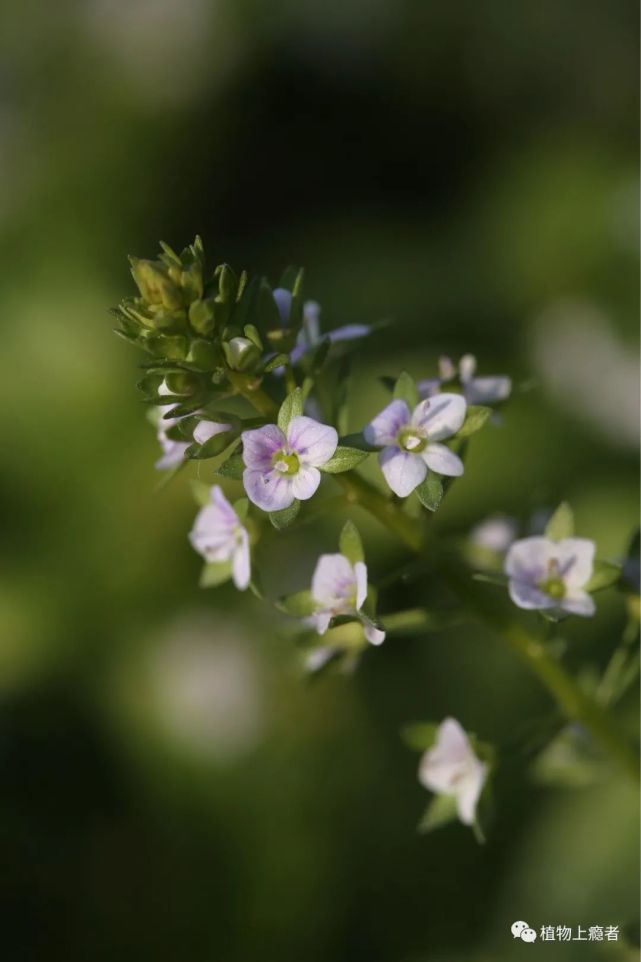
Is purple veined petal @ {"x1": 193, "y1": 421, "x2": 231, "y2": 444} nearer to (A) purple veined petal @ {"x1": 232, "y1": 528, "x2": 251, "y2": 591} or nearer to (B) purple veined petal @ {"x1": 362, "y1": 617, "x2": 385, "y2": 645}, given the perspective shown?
(A) purple veined petal @ {"x1": 232, "y1": 528, "x2": 251, "y2": 591}

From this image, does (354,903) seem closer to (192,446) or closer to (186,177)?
(192,446)

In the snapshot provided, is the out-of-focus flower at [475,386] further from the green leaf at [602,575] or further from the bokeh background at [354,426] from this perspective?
the green leaf at [602,575]

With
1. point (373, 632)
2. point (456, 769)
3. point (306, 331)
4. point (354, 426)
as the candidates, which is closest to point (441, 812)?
point (456, 769)

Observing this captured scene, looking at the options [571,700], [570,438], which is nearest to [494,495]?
[570,438]

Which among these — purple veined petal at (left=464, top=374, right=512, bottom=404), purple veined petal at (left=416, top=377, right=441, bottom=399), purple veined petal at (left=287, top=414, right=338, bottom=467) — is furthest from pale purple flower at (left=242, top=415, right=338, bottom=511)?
purple veined petal at (left=464, top=374, right=512, bottom=404)

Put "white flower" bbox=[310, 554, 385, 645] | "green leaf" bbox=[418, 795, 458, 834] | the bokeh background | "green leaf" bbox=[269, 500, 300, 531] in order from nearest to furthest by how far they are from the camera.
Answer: "green leaf" bbox=[269, 500, 300, 531]
"white flower" bbox=[310, 554, 385, 645]
"green leaf" bbox=[418, 795, 458, 834]
the bokeh background

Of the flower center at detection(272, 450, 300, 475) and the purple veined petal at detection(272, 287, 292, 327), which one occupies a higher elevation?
the purple veined petal at detection(272, 287, 292, 327)

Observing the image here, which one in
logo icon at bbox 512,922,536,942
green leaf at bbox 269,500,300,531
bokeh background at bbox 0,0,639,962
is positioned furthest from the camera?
bokeh background at bbox 0,0,639,962
